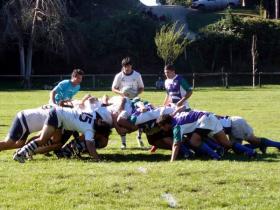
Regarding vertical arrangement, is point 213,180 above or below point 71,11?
below

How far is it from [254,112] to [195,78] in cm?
2515

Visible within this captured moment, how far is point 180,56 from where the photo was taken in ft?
179

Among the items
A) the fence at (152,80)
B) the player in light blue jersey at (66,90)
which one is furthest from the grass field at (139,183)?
the fence at (152,80)

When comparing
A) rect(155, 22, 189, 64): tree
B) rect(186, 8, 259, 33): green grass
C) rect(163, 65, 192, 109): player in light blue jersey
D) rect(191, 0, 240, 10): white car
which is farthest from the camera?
rect(191, 0, 240, 10): white car

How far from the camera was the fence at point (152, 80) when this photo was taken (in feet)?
152

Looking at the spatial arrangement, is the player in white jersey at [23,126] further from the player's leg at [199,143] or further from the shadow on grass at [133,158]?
the player's leg at [199,143]

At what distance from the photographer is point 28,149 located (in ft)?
36.0

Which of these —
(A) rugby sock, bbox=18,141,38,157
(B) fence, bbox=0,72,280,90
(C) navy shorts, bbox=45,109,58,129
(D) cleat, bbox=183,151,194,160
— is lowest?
(B) fence, bbox=0,72,280,90

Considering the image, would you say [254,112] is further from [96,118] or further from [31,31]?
[31,31]

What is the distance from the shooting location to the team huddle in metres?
11.0

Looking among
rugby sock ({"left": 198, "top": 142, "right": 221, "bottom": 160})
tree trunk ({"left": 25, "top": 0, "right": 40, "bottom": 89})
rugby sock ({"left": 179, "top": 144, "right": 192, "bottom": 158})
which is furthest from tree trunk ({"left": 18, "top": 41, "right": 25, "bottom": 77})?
rugby sock ({"left": 198, "top": 142, "right": 221, "bottom": 160})

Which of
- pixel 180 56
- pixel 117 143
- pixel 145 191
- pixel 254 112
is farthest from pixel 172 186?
pixel 180 56

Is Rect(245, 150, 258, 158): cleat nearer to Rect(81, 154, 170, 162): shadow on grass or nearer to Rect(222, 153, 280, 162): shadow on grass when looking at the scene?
Rect(222, 153, 280, 162): shadow on grass

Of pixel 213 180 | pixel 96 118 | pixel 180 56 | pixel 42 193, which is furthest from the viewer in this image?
pixel 180 56
